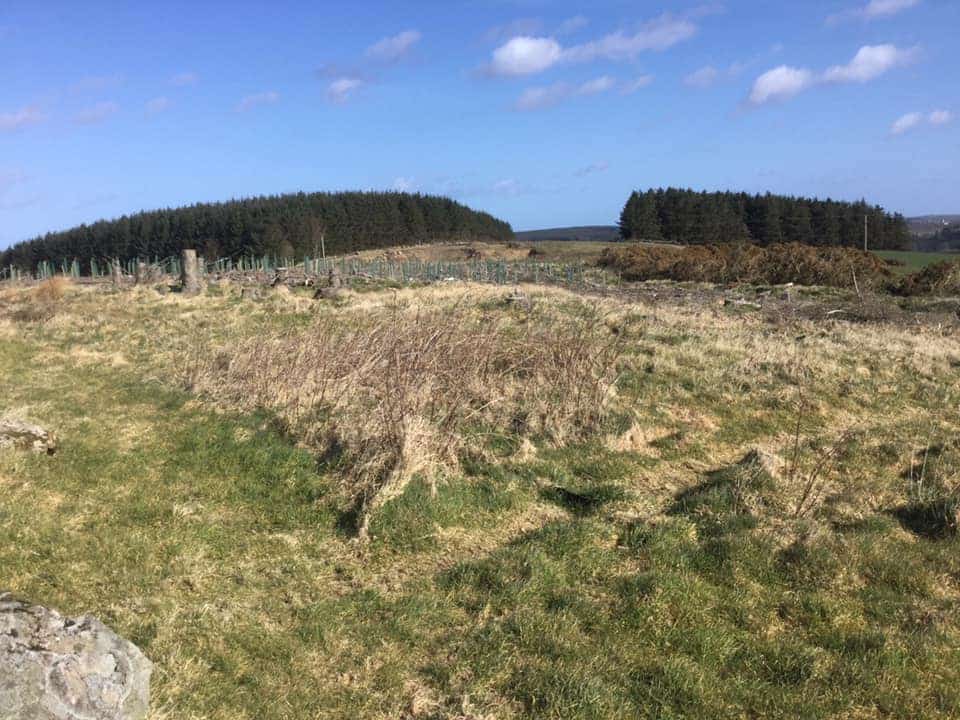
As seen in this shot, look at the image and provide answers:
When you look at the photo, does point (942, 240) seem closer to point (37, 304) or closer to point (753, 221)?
point (753, 221)

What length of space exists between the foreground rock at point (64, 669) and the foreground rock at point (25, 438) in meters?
4.14

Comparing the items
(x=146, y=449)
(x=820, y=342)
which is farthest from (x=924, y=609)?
(x=820, y=342)

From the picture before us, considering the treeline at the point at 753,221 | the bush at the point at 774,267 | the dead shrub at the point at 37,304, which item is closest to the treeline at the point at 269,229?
the treeline at the point at 753,221

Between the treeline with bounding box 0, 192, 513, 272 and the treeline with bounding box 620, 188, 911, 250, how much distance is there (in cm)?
2783

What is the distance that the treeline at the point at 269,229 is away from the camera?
7788 cm

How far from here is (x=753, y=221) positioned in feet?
253

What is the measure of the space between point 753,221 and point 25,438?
263 ft

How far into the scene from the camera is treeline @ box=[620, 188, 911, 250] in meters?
72.2

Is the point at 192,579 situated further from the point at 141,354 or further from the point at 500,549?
the point at 141,354

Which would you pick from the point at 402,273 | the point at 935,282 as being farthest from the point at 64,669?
the point at 402,273

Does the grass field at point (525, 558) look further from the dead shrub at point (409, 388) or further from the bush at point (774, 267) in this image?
the bush at point (774, 267)

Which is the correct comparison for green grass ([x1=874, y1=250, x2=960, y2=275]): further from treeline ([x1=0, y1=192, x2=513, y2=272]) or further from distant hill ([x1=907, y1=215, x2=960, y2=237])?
treeline ([x1=0, y1=192, x2=513, y2=272])

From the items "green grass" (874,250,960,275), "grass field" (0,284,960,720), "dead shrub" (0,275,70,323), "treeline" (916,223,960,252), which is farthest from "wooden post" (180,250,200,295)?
"treeline" (916,223,960,252)

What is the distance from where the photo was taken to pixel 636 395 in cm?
911
